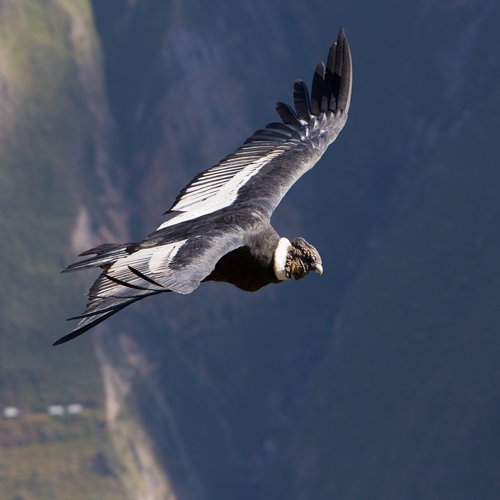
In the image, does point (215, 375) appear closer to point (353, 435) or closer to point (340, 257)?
point (353, 435)

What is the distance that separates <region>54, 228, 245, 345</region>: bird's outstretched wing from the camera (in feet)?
38.7

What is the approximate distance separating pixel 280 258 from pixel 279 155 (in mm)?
3896

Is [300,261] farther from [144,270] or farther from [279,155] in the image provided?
[144,270]

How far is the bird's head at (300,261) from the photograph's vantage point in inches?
631

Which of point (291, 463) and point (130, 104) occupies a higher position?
point (130, 104)

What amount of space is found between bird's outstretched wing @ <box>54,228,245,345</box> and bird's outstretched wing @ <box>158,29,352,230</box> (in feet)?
7.22

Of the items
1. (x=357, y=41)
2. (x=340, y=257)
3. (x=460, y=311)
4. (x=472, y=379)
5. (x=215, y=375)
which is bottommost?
(x=472, y=379)

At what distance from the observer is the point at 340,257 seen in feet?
367

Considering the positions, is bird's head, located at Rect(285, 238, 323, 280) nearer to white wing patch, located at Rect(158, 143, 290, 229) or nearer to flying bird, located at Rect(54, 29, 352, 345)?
flying bird, located at Rect(54, 29, 352, 345)

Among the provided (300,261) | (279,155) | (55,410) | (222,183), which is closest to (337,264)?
(55,410)

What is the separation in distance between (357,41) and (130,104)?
2818 cm

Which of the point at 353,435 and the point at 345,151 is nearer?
the point at 353,435

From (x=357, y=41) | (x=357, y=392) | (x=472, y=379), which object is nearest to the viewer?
(x=472, y=379)

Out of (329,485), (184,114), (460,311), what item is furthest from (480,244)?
(184,114)
